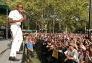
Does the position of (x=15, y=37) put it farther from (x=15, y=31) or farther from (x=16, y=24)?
(x=16, y=24)

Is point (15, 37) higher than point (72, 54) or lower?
higher

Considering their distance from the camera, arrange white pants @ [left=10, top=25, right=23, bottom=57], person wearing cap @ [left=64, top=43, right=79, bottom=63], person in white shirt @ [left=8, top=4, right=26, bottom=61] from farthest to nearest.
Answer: person wearing cap @ [left=64, top=43, right=79, bottom=63] → white pants @ [left=10, top=25, right=23, bottom=57] → person in white shirt @ [left=8, top=4, right=26, bottom=61]

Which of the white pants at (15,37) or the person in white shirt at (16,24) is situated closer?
the person in white shirt at (16,24)

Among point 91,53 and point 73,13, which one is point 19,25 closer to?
point 91,53

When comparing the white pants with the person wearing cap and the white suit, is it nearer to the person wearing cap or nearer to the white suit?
the white suit

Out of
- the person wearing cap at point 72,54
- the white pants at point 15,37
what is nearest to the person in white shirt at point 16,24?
the white pants at point 15,37

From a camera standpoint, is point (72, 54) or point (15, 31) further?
point (72, 54)

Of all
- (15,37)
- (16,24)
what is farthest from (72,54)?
(16,24)

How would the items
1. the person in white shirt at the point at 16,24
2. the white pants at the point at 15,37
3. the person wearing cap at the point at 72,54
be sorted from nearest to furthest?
the person in white shirt at the point at 16,24, the white pants at the point at 15,37, the person wearing cap at the point at 72,54

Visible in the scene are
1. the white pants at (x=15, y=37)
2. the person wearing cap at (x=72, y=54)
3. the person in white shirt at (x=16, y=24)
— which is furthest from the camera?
the person wearing cap at (x=72, y=54)

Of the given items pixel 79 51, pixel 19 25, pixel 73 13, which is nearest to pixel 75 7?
pixel 73 13

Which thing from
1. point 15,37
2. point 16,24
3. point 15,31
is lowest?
point 15,37

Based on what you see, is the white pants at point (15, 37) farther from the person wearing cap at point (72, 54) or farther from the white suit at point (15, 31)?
the person wearing cap at point (72, 54)

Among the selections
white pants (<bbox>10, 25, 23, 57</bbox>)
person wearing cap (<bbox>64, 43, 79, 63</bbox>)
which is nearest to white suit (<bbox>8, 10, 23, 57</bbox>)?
white pants (<bbox>10, 25, 23, 57</bbox>)
